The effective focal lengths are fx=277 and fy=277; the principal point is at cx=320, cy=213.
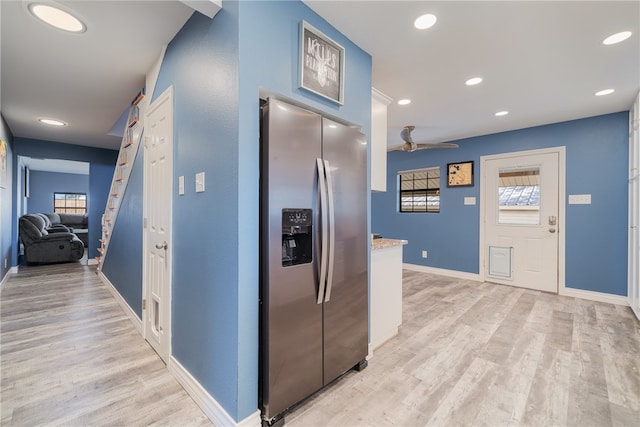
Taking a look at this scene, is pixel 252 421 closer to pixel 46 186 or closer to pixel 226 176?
pixel 226 176

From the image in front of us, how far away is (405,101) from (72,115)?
4.46 m

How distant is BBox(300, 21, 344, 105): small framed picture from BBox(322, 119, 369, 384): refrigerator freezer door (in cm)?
25

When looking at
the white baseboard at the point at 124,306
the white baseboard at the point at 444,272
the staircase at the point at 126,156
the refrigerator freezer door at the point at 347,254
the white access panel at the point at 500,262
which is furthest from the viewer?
the white baseboard at the point at 444,272

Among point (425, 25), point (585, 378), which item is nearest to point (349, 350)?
point (585, 378)

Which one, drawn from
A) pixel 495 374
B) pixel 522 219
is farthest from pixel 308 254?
pixel 522 219

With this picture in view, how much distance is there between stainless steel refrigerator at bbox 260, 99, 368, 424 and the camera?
147cm

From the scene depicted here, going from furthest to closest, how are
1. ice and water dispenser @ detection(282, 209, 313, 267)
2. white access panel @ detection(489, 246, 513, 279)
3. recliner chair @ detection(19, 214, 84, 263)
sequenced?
recliner chair @ detection(19, 214, 84, 263) < white access panel @ detection(489, 246, 513, 279) < ice and water dispenser @ detection(282, 209, 313, 267)

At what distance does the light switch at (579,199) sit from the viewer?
3775mm

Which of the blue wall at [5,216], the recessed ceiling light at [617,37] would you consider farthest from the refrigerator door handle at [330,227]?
the blue wall at [5,216]

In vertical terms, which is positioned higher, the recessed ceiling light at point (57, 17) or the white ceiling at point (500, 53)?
the white ceiling at point (500, 53)

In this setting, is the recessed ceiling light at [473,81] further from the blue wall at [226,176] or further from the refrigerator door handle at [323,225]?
the refrigerator door handle at [323,225]

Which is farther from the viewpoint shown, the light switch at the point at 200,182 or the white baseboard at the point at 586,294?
the white baseboard at the point at 586,294

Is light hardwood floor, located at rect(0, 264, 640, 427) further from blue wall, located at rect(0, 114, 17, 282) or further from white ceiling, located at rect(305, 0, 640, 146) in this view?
white ceiling, located at rect(305, 0, 640, 146)

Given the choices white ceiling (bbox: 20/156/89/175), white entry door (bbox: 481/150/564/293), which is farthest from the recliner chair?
→ white entry door (bbox: 481/150/564/293)
